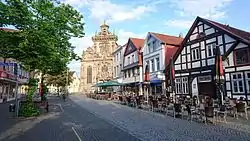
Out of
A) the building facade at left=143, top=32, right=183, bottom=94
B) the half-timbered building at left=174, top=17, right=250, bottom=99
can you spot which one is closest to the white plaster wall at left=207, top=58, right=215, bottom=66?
the half-timbered building at left=174, top=17, right=250, bottom=99

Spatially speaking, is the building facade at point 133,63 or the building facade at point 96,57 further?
the building facade at point 96,57

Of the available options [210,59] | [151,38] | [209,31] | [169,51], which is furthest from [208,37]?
[151,38]

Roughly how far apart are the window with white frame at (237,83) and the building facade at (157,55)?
396 inches

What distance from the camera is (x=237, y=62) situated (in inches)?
778

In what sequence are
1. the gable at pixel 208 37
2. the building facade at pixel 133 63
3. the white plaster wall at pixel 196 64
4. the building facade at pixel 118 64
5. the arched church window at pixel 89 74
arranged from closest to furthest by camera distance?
1. the gable at pixel 208 37
2. the white plaster wall at pixel 196 64
3. the building facade at pixel 133 63
4. the building facade at pixel 118 64
5. the arched church window at pixel 89 74

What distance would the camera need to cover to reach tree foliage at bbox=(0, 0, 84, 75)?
1357 centimetres

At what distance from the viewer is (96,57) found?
83.1 meters

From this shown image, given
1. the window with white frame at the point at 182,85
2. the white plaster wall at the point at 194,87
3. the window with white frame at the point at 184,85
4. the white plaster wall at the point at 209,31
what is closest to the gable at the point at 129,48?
the window with white frame at the point at 182,85

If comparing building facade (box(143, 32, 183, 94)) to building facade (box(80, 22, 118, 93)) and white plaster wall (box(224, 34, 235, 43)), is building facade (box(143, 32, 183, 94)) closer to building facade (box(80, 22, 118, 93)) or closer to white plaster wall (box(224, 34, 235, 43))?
white plaster wall (box(224, 34, 235, 43))

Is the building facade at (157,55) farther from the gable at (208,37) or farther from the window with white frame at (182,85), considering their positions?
the gable at (208,37)

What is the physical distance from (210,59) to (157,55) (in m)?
9.54

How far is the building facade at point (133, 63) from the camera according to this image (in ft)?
120

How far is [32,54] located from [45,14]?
2.84 meters

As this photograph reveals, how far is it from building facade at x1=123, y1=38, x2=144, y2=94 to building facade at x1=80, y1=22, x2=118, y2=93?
119ft
